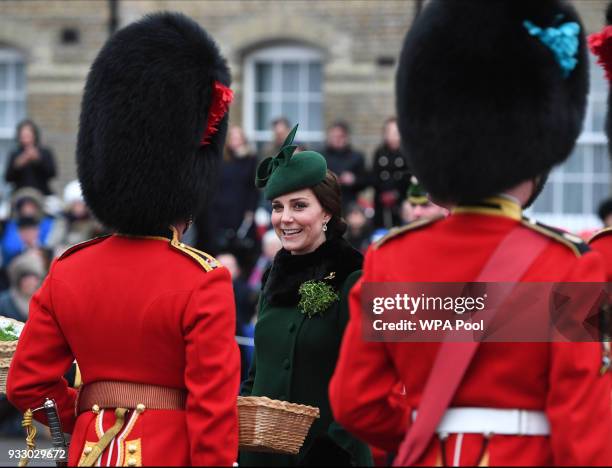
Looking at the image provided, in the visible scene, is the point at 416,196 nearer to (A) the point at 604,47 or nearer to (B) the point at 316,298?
(B) the point at 316,298

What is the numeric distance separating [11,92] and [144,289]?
1257cm

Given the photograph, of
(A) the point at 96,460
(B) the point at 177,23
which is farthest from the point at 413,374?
(B) the point at 177,23

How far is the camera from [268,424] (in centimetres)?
454

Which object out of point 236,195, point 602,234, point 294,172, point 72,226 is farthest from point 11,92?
point 602,234

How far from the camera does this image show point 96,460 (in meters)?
4.20

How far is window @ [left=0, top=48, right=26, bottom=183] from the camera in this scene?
1622cm

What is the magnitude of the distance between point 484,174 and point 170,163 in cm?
129

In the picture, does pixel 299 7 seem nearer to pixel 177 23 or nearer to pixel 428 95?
pixel 177 23

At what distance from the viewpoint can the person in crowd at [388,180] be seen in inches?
437

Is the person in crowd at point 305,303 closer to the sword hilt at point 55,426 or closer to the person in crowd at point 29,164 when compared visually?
the sword hilt at point 55,426

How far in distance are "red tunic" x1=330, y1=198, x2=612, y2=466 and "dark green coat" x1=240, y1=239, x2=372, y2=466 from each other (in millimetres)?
1243

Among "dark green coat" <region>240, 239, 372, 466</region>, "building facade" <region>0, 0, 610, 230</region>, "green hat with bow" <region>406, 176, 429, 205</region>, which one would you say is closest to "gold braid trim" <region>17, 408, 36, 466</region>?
"dark green coat" <region>240, 239, 372, 466</region>

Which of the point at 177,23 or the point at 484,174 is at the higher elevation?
the point at 177,23

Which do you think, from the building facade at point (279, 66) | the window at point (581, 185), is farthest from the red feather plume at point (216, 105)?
the window at point (581, 185)
